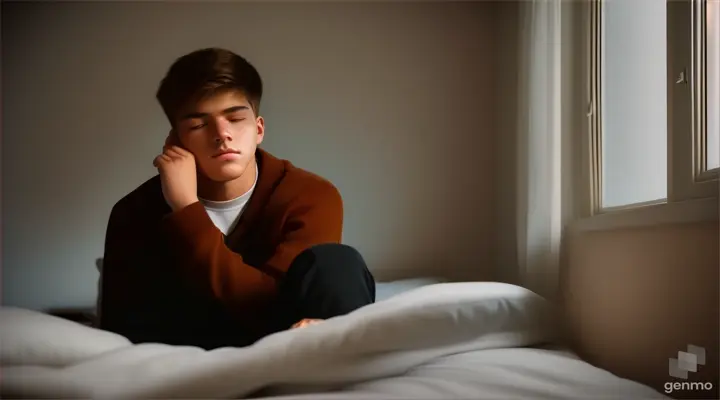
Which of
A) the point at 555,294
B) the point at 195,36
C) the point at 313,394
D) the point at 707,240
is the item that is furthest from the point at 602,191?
the point at 195,36

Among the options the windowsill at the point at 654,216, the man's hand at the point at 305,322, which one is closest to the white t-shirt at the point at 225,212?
the man's hand at the point at 305,322

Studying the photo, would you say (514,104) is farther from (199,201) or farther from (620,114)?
(199,201)

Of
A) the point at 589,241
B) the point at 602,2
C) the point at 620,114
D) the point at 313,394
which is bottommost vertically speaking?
the point at 313,394

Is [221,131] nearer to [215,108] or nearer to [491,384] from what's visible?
[215,108]

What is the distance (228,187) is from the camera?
4.17ft

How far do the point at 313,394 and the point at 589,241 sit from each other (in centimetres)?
72

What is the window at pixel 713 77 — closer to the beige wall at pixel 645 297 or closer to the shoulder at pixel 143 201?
the beige wall at pixel 645 297

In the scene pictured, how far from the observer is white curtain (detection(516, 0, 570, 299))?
4.52ft

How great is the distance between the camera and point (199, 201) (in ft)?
4.09

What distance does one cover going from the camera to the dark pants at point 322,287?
46.8 inches

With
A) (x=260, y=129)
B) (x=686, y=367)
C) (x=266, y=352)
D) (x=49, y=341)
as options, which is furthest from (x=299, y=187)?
(x=686, y=367)

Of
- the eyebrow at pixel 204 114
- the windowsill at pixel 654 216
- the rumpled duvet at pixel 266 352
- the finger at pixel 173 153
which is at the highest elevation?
the eyebrow at pixel 204 114

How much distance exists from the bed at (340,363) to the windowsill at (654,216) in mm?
283

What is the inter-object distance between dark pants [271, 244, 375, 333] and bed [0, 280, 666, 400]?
0.10 m
